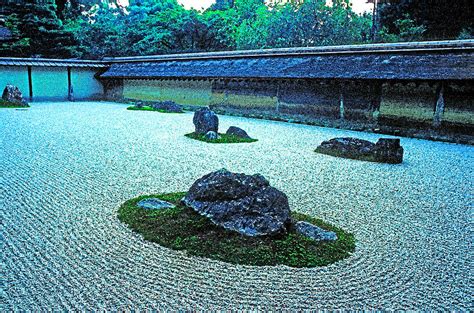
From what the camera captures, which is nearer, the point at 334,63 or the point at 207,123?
the point at 207,123

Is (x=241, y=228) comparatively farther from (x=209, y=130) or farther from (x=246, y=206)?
(x=209, y=130)

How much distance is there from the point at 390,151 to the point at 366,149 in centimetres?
75

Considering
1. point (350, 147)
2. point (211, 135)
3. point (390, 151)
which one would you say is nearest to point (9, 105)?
point (211, 135)

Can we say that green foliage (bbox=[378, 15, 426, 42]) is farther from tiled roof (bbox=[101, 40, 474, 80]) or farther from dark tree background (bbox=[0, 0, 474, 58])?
tiled roof (bbox=[101, 40, 474, 80])

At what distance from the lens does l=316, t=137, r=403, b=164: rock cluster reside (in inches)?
388

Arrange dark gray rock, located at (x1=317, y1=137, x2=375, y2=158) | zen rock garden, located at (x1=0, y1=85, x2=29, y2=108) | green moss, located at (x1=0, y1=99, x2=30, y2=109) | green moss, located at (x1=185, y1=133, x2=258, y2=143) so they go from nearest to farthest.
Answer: dark gray rock, located at (x1=317, y1=137, x2=375, y2=158), green moss, located at (x1=185, y1=133, x2=258, y2=143), green moss, located at (x1=0, y1=99, x2=30, y2=109), zen rock garden, located at (x1=0, y1=85, x2=29, y2=108)

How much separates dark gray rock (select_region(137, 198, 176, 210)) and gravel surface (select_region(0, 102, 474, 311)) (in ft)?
1.40

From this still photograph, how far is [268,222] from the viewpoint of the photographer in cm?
471

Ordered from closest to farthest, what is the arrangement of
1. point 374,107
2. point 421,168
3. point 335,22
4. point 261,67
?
point 421,168, point 374,107, point 261,67, point 335,22

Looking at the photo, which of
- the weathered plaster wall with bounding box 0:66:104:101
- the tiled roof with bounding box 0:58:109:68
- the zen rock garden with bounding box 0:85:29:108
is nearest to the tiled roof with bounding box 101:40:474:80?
the tiled roof with bounding box 0:58:109:68

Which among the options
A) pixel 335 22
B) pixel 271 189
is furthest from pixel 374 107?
pixel 335 22

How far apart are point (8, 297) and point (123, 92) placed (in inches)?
979

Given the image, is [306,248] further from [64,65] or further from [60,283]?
[64,65]

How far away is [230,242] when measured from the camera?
14.9 feet
